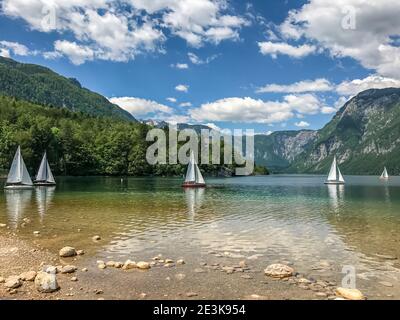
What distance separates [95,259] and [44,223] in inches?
660

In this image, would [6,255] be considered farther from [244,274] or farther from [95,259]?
[244,274]

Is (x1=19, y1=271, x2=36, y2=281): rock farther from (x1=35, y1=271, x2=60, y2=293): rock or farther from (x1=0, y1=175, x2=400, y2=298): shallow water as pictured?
(x1=0, y1=175, x2=400, y2=298): shallow water

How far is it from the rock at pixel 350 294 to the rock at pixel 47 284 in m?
12.5

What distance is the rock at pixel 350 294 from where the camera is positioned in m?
16.3

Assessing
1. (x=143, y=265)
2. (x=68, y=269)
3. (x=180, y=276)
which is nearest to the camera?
(x=180, y=276)

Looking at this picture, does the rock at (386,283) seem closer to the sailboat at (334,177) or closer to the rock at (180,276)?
the rock at (180,276)

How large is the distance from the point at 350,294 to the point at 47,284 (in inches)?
517

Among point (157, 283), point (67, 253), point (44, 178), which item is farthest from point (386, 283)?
point (44, 178)

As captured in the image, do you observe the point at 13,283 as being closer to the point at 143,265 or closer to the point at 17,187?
the point at 143,265

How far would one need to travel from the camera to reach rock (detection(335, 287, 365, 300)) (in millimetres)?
16325

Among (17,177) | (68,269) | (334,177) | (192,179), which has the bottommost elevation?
(68,269)

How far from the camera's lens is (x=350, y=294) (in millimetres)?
16500
